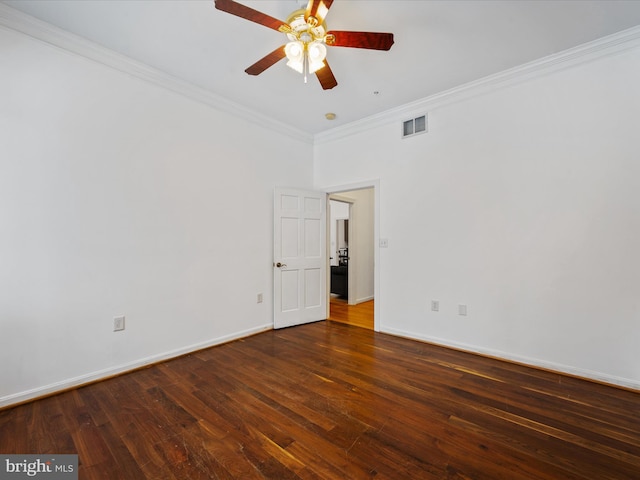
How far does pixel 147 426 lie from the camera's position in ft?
6.42

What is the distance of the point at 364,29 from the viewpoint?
2398 millimetres

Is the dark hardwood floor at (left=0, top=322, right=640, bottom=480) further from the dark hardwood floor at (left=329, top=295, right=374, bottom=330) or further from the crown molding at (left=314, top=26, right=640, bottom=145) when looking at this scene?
the crown molding at (left=314, top=26, right=640, bottom=145)

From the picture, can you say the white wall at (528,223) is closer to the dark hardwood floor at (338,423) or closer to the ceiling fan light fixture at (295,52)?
the dark hardwood floor at (338,423)

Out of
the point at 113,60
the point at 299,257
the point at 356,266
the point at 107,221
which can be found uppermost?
the point at 113,60

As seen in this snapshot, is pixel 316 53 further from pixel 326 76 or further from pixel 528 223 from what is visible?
pixel 528 223

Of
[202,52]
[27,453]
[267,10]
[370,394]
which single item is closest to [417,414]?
[370,394]

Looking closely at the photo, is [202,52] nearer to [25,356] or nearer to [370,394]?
[25,356]

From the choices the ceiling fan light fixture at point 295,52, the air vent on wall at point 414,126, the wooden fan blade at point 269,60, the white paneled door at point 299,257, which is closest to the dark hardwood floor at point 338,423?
the white paneled door at point 299,257

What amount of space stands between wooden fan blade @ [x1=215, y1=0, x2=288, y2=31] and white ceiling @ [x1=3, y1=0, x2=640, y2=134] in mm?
413

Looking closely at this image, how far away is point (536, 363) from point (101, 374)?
4.20m

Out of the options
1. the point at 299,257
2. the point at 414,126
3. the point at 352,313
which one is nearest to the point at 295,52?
the point at 414,126

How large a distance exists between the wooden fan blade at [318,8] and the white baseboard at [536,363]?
3.46 m

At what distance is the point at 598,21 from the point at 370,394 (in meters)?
3.58

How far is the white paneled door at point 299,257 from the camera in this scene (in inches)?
162
